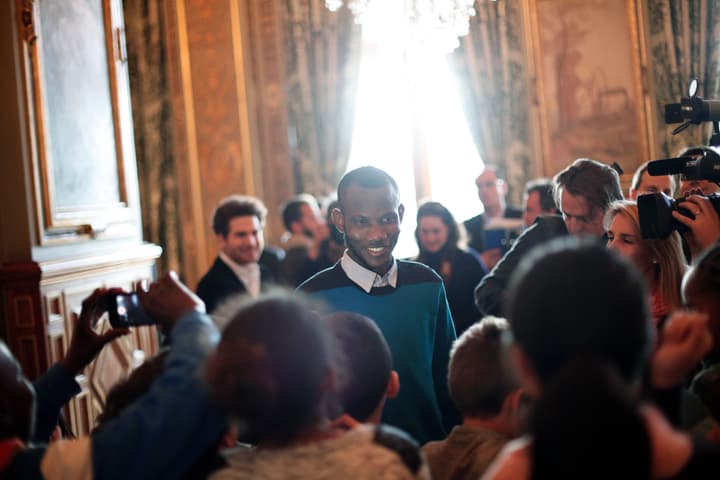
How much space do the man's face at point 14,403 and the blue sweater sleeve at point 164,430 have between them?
0.14 metres

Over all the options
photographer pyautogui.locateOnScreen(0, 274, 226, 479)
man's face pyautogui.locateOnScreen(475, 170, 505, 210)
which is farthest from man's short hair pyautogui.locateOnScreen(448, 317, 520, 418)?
man's face pyautogui.locateOnScreen(475, 170, 505, 210)

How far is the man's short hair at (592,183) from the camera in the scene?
10.1 ft

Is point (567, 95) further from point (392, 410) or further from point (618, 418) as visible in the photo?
point (618, 418)

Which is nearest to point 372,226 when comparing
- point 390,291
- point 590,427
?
point 390,291

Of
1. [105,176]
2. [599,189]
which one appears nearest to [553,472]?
[599,189]

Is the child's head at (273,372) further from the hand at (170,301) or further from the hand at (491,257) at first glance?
the hand at (491,257)

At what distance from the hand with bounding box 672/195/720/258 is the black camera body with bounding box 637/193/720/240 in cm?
1

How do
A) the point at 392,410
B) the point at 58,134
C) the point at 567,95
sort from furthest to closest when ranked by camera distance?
the point at 567,95, the point at 58,134, the point at 392,410

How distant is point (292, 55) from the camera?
888cm

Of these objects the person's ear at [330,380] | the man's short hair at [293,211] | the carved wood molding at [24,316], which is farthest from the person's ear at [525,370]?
the man's short hair at [293,211]

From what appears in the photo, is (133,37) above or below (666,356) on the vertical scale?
above

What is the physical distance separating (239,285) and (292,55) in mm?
4775

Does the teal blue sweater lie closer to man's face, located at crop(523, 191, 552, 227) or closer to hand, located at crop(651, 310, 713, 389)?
hand, located at crop(651, 310, 713, 389)

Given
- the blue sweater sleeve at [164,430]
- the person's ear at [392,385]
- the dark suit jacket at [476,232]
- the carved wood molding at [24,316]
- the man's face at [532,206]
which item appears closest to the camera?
the blue sweater sleeve at [164,430]
